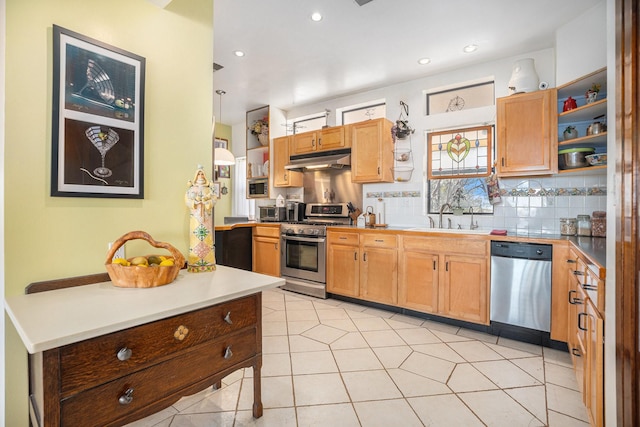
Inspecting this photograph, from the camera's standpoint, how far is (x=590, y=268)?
1.56 m

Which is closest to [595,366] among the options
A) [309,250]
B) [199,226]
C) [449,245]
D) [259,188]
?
[449,245]

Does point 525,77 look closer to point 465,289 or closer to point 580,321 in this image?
point 465,289

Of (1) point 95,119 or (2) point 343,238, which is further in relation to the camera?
(2) point 343,238

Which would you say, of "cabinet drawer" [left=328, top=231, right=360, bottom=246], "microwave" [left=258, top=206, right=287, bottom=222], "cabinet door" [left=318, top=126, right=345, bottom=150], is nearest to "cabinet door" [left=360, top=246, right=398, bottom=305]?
"cabinet drawer" [left=328, top=231, right=360, bottom=246]

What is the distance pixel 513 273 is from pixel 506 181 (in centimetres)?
110

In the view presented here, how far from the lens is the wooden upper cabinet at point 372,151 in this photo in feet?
12.8

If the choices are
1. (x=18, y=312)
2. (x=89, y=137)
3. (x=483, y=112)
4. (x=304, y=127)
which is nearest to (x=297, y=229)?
(x=304, y=127)

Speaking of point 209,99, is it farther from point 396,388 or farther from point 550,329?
point 550,329

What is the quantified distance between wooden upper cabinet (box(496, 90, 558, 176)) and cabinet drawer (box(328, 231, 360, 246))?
170 cm

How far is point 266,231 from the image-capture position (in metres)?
4.68

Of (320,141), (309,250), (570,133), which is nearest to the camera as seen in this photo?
(570,133)

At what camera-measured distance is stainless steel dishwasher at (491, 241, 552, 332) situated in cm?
260

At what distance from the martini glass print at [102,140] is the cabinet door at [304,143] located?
10.7ft

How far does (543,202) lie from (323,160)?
263cm
